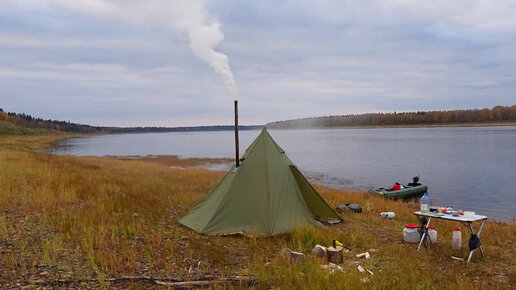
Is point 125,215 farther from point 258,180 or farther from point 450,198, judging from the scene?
point 450,198

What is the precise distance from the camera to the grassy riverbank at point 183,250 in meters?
6.32

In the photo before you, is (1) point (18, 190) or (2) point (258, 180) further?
(1) point (18, 190)

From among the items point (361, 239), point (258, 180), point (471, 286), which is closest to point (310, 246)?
point (361, 239)

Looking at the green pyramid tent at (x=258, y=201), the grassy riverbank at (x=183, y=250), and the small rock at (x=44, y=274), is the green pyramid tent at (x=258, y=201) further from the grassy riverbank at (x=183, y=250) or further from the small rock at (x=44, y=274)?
the small rock at (x=44, y=274)

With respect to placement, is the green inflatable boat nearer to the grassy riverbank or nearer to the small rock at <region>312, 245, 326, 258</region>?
the grassy riverbank

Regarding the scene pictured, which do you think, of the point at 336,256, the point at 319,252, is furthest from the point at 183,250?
the point at 336,256

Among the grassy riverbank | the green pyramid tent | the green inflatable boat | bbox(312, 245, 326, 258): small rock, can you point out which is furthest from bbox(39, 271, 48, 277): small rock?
the green inflatable boat

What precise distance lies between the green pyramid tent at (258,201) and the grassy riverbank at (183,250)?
46 centimetres

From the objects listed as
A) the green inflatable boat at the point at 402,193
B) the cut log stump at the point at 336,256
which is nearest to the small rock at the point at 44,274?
the cut log stump at the point at 336,256

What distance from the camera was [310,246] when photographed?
843 cm

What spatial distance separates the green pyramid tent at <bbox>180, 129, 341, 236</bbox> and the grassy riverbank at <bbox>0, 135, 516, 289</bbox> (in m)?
0.46

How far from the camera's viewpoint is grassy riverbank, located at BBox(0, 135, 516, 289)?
6324mm

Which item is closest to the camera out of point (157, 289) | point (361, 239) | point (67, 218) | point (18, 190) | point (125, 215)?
point (157, 289)

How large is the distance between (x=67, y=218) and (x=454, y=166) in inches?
1351
